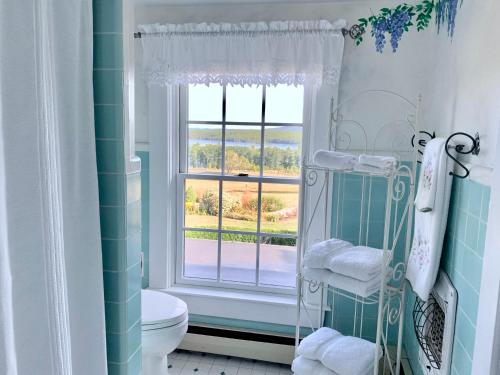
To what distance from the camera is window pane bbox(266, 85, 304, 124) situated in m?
2.57

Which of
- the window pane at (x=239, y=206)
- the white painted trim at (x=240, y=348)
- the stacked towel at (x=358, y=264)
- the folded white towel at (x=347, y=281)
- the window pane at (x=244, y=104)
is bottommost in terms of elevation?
the white painted trim at (x=240, y=348)

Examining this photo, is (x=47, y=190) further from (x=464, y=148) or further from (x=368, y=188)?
(x=368, y=188)

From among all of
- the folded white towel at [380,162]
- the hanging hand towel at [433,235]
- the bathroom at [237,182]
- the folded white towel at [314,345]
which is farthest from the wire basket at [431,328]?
the folded white towel at [380,162]

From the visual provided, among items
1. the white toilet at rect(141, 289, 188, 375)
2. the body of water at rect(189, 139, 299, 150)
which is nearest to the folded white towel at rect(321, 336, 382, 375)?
the white toilet at rect(141, 289, 188, 375)

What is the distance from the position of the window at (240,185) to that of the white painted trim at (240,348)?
0.34 m

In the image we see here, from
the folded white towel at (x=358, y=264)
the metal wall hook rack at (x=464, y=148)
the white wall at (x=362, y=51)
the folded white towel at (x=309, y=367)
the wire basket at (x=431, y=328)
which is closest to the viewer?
the metal wall hook rack at (x=464, y=148)

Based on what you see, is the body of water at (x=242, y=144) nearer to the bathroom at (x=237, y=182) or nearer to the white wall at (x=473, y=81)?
the bathroom at (x=237, y=182)

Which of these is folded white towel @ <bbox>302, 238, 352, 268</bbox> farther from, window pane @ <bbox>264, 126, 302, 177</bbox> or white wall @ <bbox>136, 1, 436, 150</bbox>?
white wall @ <bbox>136, 1, 436, 150</bbox>

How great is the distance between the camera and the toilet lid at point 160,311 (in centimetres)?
206

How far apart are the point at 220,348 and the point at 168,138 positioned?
1348mm

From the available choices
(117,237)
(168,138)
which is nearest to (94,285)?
(117,237)

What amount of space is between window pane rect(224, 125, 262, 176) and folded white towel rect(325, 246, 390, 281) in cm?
89

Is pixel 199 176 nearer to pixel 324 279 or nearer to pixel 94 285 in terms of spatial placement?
pixel 324 279

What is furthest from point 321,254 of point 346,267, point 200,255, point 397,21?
point 397,21
